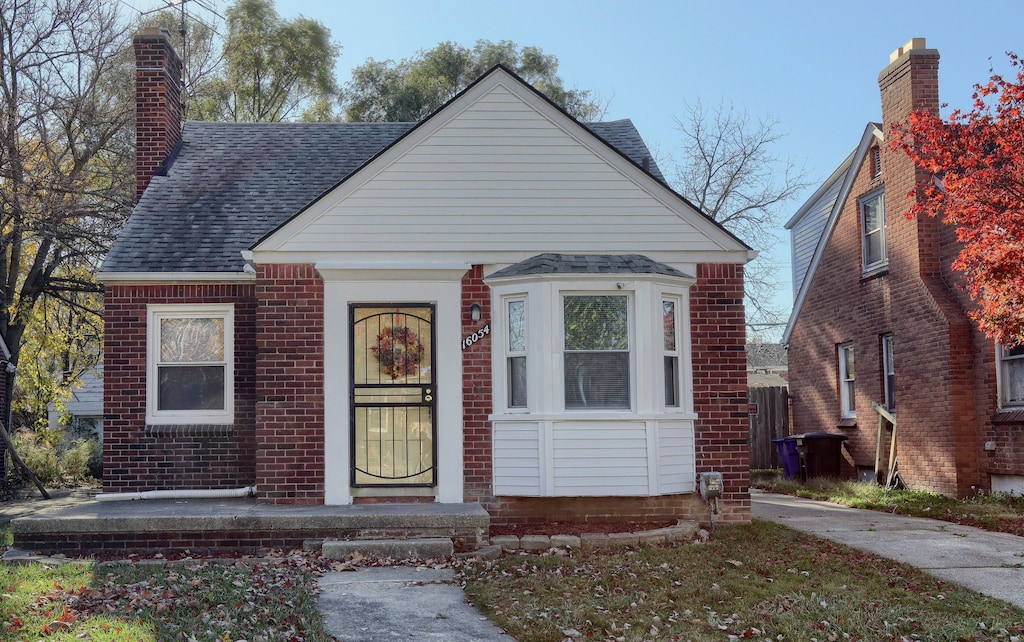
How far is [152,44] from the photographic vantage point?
1379 centimetres

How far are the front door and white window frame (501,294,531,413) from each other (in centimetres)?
81

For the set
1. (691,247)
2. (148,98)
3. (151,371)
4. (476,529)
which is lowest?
(476,529)

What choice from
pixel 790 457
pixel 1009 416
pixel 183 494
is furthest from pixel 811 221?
pixel 183 494

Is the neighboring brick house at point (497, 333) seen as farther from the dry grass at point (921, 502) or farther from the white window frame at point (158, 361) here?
the dry grass at point (921, 502)

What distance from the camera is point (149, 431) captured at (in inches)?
452

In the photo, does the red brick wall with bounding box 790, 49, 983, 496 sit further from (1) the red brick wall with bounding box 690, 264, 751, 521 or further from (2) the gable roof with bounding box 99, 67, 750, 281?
(1) the red brick wall with bounding box 690, 264, 751, 521

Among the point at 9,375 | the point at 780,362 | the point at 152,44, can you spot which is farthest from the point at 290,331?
the point at 780,362

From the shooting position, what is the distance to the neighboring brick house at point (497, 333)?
10430 mm

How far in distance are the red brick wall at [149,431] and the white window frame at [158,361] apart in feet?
0.22

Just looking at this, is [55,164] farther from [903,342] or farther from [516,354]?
[903,342]

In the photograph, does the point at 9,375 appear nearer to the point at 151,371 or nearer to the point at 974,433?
the point at 151,371

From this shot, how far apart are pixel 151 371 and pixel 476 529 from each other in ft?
15.3

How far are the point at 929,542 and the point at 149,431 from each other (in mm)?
8633

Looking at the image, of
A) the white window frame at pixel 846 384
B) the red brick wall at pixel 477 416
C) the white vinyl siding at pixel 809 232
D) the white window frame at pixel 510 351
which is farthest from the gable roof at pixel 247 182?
the white vinyl siding at pixel 809 232
